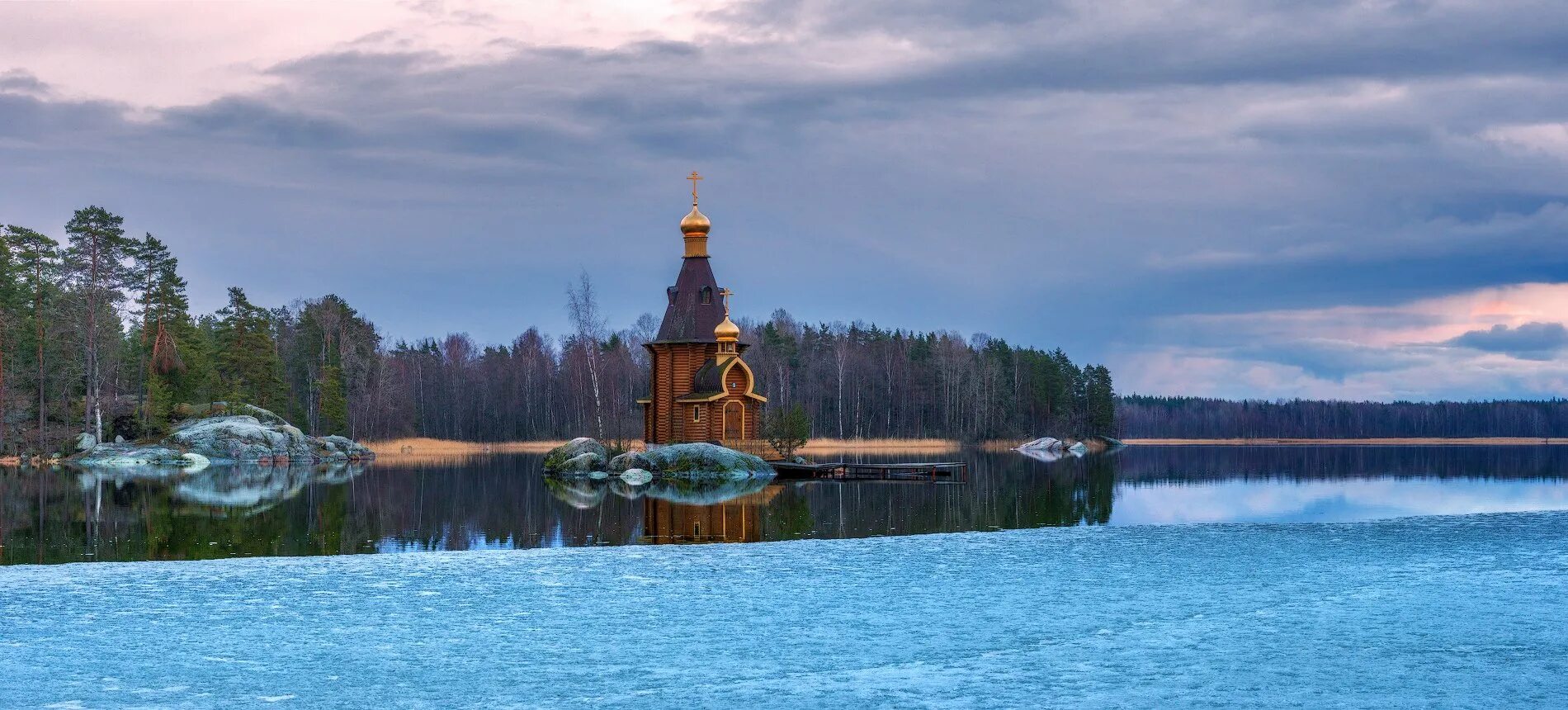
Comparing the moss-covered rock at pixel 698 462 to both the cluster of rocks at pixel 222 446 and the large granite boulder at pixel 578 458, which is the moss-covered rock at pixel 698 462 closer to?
the large granite boulder at pixel 578 458

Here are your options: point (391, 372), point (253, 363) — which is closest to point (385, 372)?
point (391, 372)

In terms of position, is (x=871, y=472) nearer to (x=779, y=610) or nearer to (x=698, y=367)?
(x=698, y=367)

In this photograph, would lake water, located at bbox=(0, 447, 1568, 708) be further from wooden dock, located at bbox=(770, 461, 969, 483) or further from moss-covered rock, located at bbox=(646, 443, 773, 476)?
moss-covered rock, located at bbox=(646, 443, 773, 476)

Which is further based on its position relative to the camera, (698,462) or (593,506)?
(698,462)

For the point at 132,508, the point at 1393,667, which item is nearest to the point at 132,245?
the point at 132,508

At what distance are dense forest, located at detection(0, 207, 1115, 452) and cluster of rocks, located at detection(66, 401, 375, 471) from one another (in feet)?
6.63

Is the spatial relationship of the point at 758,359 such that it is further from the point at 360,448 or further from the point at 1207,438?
the point at 1207,438

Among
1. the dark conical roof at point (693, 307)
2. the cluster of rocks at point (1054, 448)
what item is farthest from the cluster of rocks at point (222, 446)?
the cluster of rocks at point (1054, 448)

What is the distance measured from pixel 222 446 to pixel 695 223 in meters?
25.0

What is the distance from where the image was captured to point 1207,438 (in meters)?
167

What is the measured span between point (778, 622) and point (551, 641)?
241 centimetres

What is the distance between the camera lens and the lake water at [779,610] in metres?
10.5

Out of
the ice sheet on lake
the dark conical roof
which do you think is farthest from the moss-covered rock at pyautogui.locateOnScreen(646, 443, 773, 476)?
the ice sheet on lake

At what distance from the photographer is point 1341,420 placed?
17538 centimetres
